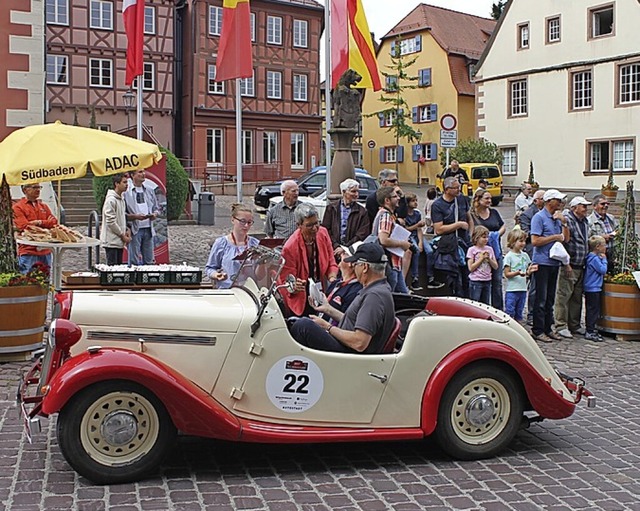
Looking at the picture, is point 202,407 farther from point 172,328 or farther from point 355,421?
point 355,421

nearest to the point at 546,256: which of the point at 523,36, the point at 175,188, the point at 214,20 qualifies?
the point at 175,188

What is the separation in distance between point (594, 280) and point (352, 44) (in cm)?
857

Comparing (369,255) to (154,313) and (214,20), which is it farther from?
(214,20)

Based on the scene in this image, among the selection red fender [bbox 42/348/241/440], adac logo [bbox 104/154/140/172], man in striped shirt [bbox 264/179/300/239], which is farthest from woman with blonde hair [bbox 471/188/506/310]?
red fender [bbox 42/348/241/440]

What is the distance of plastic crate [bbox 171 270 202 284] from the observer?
24.0ft

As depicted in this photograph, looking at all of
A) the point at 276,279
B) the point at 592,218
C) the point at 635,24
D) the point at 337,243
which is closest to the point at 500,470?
the point at 276,279

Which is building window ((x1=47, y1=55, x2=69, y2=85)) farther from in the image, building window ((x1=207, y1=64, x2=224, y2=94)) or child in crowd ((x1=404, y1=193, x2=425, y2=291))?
child in crowd ((x1=404, y1=193, x2=425, y2=291))

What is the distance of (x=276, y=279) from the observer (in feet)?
18.5

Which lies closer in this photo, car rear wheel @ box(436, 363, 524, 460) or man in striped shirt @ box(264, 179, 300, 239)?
car rear wheel @ box(436, 363, 524, 460)

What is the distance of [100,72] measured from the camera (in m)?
41.2

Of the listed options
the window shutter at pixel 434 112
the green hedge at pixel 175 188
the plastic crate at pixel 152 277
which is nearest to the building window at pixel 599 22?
the window shutter at pixel 434 112

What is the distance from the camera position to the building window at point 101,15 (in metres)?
40.9

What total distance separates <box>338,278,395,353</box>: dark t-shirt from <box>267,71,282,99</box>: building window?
40896 mm

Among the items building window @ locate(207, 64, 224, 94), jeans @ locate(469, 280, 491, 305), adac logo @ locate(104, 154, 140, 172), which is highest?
building window @ locate(207, 64, 224, 94)
